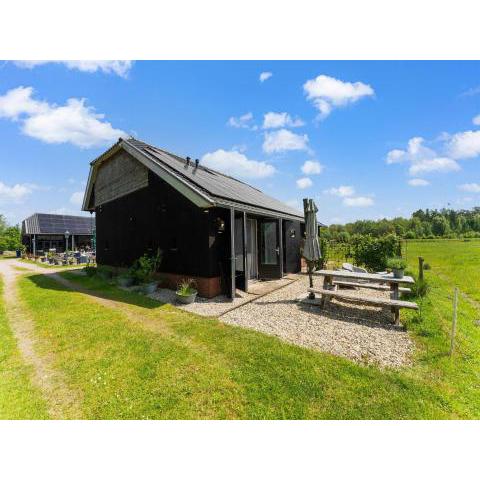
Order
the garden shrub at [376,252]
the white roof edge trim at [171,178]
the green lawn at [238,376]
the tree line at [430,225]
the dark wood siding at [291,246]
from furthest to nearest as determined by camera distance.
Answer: the tree line at [430,225] < the dark wood siding at [291,246] < the garden shrub at [376,252] < the white roof edge trim at [171,178] < the green lawn at [238,376]

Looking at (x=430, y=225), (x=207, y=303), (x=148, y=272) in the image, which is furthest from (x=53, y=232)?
(x=430, y=225)

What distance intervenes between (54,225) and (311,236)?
112 ft

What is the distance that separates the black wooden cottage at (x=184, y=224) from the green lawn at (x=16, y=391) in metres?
4.65

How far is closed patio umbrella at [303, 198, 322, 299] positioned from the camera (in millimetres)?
8008

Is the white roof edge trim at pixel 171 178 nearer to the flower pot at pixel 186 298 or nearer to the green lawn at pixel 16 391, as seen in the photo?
the flower pot at pixel 186 298

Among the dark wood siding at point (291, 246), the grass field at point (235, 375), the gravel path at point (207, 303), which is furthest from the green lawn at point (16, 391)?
the dark wood siding at point (291, 246)

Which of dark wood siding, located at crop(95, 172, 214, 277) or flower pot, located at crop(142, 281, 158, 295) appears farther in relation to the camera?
flower pot, located at crop(142, 281, 158, 295)

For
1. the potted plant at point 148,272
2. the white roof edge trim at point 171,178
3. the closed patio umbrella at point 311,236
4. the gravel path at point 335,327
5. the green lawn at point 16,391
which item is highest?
the white roof edge trim at point 171,178

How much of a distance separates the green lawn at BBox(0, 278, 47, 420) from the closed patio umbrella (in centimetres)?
698

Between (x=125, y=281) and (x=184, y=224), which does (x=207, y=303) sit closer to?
(x=184, y=224)

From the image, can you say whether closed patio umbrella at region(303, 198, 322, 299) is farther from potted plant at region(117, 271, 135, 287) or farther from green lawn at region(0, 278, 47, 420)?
green lawn at region(0, 278, 47, 420)

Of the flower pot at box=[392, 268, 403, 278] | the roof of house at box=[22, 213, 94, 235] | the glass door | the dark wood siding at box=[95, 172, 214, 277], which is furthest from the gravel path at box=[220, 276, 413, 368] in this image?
the roof of house at box=[22, 213, 94, 235]

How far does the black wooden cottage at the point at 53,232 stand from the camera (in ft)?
94.7
